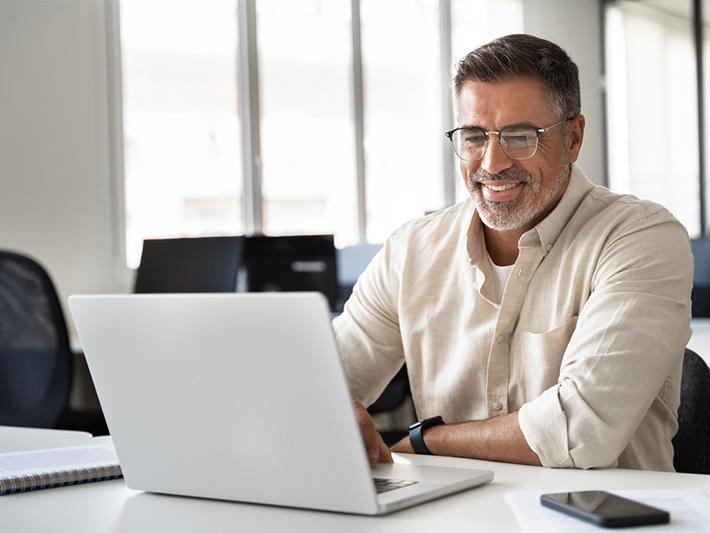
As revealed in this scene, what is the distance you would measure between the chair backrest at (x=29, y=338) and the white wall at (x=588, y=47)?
230 inches

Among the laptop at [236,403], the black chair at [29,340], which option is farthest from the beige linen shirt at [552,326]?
the black chair at [29,340]

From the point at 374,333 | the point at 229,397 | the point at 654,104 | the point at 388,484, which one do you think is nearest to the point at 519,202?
the point at 374,333

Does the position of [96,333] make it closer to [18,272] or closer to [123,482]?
[123,482]

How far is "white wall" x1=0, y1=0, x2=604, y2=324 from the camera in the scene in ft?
15.7

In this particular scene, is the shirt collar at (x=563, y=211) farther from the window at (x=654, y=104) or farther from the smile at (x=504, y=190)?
the window at (x=654, y=104)

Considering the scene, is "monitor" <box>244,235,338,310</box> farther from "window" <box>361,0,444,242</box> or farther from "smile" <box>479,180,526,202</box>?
"window" <box>361,0,444,242</box>

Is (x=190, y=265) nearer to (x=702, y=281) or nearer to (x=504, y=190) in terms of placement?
(x=504, y=190)

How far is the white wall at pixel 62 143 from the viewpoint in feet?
15.7

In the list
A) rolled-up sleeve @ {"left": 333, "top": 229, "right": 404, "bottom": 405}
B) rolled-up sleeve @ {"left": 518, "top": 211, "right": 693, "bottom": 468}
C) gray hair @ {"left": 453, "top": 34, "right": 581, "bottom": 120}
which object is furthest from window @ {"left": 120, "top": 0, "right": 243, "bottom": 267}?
rolled-up sleeve @ {"left": 518, "top": 211, "right": 693, "bottom": 468}

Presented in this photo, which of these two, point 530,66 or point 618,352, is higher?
point 530,66

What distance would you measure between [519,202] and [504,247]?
0.11 m

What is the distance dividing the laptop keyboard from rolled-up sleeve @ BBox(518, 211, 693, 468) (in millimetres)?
316

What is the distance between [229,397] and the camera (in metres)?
1.14

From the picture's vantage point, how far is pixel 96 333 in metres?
1.23
